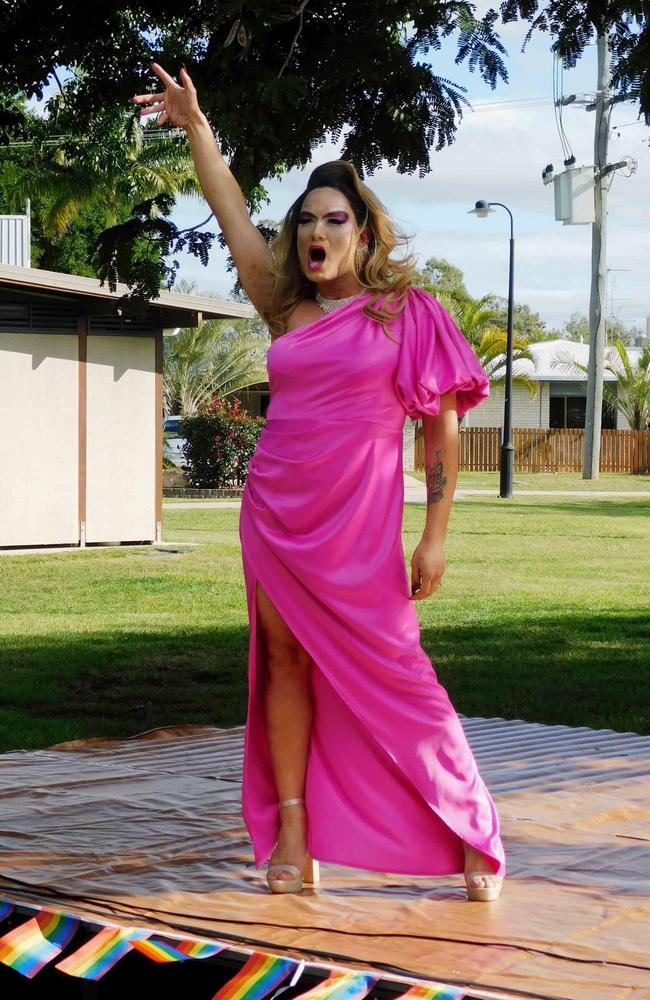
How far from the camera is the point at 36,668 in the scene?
32.0 ft

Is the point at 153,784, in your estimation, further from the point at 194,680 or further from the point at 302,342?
the point at 194,680

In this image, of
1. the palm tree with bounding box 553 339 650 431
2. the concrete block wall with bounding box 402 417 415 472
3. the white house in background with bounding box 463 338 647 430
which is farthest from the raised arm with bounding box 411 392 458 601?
the white house in background with bounding box 463 338 647 430

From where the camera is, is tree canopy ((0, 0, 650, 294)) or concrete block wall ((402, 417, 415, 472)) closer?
tree canopy ((0, 0, 650, 294))

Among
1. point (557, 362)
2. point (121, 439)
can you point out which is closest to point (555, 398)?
point (557, 362)

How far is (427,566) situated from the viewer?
3830 mm

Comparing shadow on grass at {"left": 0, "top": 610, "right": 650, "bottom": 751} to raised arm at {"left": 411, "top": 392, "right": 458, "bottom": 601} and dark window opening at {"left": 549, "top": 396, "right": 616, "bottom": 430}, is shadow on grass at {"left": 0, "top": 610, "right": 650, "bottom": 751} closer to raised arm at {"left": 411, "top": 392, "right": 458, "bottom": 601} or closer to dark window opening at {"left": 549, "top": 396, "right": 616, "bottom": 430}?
raised arm at {"left": 411, "top": 392, "right": 458, "bottom": 601}

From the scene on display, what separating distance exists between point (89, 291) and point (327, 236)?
43.3 ft

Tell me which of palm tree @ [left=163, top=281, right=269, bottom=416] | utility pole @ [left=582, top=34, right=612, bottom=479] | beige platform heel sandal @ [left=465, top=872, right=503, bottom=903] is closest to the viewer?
beige platform heel sandal @ [left=465, top=872, right=503, bottom=903]

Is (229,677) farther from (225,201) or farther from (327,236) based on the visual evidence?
(327,236)

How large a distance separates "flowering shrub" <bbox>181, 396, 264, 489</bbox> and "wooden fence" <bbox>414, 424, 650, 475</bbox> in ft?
51.5

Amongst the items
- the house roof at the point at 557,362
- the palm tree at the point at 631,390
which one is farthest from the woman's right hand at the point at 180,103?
the house roof at the point at 557,362

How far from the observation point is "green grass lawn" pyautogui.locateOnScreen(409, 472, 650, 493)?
36031 millimetres

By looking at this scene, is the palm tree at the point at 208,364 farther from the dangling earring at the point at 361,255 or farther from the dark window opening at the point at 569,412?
the dangling earring at the point at 361,255

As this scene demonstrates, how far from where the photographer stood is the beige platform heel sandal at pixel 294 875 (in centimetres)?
384
